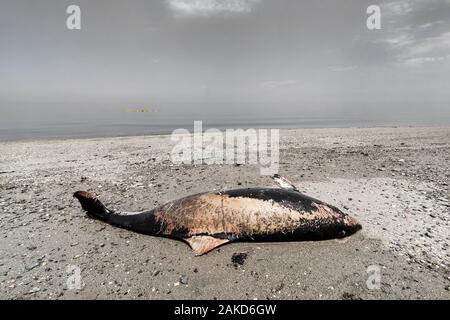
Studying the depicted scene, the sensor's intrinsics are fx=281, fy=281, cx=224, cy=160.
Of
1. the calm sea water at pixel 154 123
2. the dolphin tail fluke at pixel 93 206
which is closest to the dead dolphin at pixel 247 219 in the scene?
the dolphin tail fluke at pixel 93 206

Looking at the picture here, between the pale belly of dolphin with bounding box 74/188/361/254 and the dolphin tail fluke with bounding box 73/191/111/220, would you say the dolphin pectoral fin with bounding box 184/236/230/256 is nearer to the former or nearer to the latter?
the pale belly of dolphin with bounding box 74/188/361/254

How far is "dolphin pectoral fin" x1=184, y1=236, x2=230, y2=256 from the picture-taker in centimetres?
401

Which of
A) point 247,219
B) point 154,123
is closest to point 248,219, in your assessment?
point 247,219

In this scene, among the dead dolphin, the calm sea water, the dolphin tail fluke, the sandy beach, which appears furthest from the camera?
the calm sea water

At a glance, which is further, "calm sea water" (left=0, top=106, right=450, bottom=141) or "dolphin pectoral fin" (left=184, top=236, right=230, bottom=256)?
"calm sea water" (left=0, top=106, right=450, bottom=141)

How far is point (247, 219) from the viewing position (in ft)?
13.7

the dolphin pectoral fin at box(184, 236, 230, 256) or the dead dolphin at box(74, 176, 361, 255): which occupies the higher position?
the dead dolphin at box(74, 176, 361, 255)

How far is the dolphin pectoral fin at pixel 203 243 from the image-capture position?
4.01 m

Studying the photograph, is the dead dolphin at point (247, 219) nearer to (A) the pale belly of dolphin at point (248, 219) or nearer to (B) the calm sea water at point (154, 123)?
(A) the pale belly of dolphin at point (248, 219)

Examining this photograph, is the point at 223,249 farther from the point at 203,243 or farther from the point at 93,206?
the point at 93,206

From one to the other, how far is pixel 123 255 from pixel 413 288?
3801mm

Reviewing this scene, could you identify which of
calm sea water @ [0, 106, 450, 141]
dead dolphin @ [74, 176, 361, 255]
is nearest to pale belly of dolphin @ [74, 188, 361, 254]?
dead dolphin @ [74, 176, 361, 255]

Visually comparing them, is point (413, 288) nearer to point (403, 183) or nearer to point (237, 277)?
point (237, 277)
